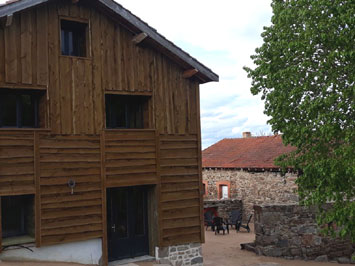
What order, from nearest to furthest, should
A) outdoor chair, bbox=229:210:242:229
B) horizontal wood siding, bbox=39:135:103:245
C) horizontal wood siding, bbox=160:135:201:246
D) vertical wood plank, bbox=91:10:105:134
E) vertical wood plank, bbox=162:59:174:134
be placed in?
horizontal wood siding, bbox=39:135:103:245, vertical wood plank, bbox=91:10:105:134, horizontal wood siding, bbox=160:135:201:246, vertical wood plank, bbox=162:59:174:134, outdoor chair, bbox=229:210:242:229

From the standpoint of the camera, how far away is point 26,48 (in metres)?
11.3

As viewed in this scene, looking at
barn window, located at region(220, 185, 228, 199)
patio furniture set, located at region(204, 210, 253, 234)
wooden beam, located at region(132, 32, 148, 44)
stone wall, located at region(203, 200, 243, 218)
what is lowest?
patio furniture set, located at region(204, 210, 253, 234)

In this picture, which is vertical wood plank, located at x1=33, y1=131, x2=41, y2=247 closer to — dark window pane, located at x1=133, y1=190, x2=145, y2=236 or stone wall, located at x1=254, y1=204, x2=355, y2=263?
dark window pane, located at x1=133, y1=190, x2=145, y2=236

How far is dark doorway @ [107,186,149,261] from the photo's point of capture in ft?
42.2

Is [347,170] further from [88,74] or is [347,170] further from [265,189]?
[265,189]

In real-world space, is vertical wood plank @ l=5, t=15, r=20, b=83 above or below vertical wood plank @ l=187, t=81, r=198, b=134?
above

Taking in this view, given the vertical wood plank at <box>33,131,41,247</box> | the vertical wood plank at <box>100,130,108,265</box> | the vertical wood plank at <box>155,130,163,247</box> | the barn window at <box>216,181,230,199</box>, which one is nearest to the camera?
the vertical wood plank at <box>33,131,41,247</box>

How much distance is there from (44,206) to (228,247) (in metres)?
9.16

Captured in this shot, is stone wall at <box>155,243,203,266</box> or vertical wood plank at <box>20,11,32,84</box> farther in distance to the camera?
stone wall at <box>155,243,203,266</box>

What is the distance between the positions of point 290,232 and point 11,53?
11734mm

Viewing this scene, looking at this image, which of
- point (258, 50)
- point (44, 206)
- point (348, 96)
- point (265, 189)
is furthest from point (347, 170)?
point (265, 189)

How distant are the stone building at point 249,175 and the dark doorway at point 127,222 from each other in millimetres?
9624

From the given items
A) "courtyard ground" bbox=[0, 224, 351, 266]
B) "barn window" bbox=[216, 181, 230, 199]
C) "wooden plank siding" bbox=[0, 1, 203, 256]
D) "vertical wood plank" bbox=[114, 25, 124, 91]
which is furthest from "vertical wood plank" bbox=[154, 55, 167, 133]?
"barn window" bbox=[216, 181, 230, 199]

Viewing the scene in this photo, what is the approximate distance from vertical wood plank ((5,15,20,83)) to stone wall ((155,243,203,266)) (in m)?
6.62
